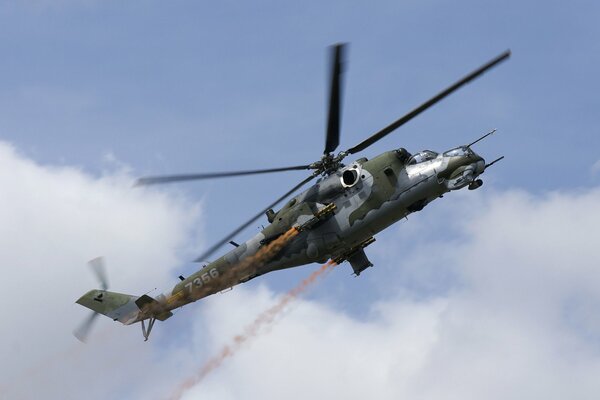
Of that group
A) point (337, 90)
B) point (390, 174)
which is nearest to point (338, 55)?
point (337, 90)

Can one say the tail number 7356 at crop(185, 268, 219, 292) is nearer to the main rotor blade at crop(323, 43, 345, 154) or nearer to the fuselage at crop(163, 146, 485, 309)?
the fuselage at crop(163, 146, 485, 309)

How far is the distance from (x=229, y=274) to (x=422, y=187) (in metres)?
10.0

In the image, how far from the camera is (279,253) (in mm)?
44656

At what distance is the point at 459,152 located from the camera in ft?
143

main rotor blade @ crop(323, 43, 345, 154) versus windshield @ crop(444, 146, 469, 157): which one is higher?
main rotor blade @ crop(323, 43, 345, 154)

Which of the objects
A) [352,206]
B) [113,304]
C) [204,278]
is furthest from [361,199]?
[113,304]

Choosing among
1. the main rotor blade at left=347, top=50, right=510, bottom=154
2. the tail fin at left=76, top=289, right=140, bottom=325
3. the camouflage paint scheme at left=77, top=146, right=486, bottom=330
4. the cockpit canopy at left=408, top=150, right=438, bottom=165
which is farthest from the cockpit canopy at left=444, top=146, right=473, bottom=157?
the tail fin at left=76, top=289, right=140, bottom=325

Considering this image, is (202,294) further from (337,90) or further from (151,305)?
(337,90)

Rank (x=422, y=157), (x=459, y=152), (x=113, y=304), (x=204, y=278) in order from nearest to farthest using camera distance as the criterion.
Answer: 1. (x=459, y=152)
2. (x=422, y=157)
3. (x=204, y=278)
4. (x=113, y=304)

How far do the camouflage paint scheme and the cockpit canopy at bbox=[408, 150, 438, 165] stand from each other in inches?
1.8

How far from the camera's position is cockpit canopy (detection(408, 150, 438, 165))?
43531mm

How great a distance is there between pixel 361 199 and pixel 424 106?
5484 millimetres

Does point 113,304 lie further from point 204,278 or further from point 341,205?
point 341,205

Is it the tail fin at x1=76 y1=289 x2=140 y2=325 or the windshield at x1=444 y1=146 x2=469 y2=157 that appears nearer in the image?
the windshield at x1=444 y1=146 x2=469 y2=157
